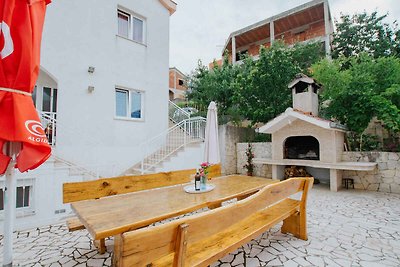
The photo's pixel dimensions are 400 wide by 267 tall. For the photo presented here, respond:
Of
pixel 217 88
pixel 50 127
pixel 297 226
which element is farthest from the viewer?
pixel 217 88

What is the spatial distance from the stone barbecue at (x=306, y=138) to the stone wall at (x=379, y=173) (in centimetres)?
45

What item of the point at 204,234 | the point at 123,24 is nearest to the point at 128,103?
the point at 123,24

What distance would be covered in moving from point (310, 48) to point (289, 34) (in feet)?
21.4

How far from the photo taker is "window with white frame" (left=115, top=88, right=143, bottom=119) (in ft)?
24.8

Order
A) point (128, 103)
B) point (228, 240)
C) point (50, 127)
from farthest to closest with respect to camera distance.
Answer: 1. point (128, 103)
2. point (50, 127)
3. point (228, 240)

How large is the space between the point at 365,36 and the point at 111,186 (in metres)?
14.2

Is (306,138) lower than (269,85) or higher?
lower

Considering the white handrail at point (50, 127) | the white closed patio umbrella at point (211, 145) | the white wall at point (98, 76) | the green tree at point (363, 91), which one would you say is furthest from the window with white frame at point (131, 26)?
the green tree at point (363, 91)

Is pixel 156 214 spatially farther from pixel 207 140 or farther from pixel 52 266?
pixel 207 140

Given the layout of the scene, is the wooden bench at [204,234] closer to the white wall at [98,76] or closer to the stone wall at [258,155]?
the white wall at [98,76]

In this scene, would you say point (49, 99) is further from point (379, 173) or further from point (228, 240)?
point (379, 173)

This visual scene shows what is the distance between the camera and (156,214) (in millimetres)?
2201

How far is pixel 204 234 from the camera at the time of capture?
165 cm

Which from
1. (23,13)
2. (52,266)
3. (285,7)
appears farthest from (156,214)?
(285,7)
